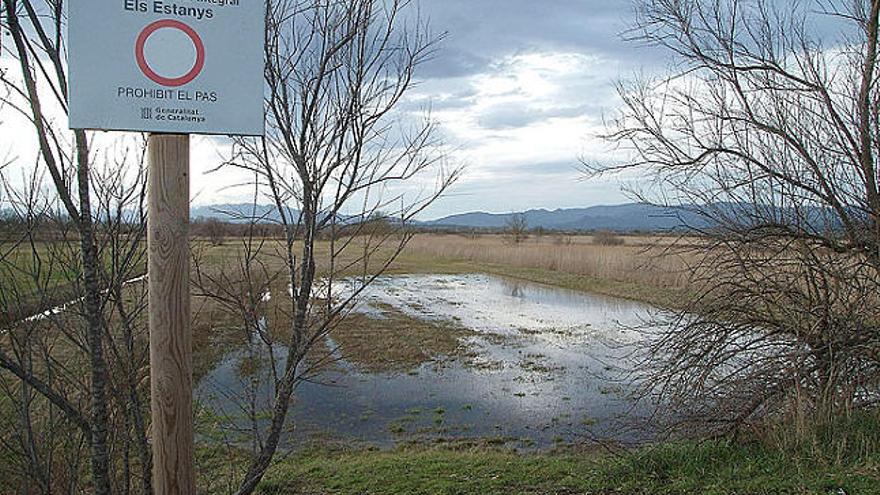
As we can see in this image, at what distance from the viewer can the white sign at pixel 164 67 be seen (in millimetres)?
2172

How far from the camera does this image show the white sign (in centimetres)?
217

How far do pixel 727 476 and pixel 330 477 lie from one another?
4079 millimetres

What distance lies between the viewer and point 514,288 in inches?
1248

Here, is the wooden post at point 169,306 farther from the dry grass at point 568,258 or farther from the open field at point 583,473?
the dry grass at point 568,258

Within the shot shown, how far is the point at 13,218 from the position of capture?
11.3 ft

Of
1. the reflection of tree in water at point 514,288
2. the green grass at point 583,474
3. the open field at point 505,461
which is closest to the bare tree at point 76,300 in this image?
the open field at point 505,461

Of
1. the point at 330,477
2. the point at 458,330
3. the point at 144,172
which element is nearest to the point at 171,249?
the point at 144,172

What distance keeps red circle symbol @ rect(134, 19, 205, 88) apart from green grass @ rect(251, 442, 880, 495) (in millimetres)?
4435

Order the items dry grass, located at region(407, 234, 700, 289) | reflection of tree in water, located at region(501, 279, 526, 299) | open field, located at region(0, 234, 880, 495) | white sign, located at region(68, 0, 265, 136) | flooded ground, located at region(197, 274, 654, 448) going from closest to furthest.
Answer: white sign, located at region(68, 0, 265, 136) → open field, located at region(0, 234, 880, 495) → flooded ground, located at region(197, 274, 654, 448) → dry grass, located at region(407, 234, 700, 289) → reflection of tree in water, located at region(501, 279, 526, 299)

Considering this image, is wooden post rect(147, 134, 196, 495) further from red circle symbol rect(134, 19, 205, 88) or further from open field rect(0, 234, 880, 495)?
open field rect(0, 234, 880, 495)

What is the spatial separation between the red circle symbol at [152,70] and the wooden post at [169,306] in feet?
0.69

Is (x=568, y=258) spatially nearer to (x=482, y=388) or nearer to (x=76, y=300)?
(x=482, y=388)

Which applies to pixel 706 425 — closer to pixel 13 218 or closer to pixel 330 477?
pixel 330 477

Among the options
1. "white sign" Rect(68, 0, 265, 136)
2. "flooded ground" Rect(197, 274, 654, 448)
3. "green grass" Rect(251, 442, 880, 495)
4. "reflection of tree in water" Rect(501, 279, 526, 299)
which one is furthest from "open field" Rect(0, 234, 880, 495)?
"reflection of tree in water" Rect(501, 279, 526, 299)
